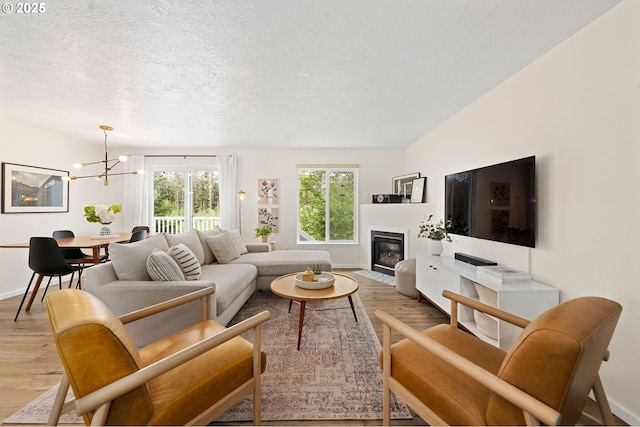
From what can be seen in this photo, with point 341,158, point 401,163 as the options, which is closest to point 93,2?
point 341,158

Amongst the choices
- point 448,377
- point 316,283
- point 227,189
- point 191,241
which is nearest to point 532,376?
point 448,377

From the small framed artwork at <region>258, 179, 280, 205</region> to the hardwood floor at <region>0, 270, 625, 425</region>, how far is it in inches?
100

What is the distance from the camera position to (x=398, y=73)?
2.20 metres

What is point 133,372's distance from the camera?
3.03 ft

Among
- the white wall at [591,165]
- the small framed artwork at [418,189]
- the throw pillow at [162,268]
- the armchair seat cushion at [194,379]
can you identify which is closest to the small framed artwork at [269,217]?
the small framed artwork at [418,189]

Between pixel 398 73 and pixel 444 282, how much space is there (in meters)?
2.03

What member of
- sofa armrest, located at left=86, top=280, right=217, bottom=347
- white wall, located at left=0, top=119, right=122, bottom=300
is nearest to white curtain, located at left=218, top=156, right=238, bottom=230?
white wall, located at left=0, top=119, right=122, bottom=300

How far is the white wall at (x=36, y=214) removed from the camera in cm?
333

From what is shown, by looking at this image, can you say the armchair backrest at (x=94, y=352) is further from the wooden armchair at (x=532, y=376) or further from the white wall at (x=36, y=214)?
the white wall at (x=36, y=214)

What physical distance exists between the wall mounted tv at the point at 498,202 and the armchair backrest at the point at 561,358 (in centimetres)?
126

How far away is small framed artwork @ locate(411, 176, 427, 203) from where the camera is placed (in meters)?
4.10

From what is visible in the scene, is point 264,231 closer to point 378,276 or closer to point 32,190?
point 378,276

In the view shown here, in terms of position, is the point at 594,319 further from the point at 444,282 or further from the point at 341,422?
the point at 444,282

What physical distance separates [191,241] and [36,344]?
1495 mm
